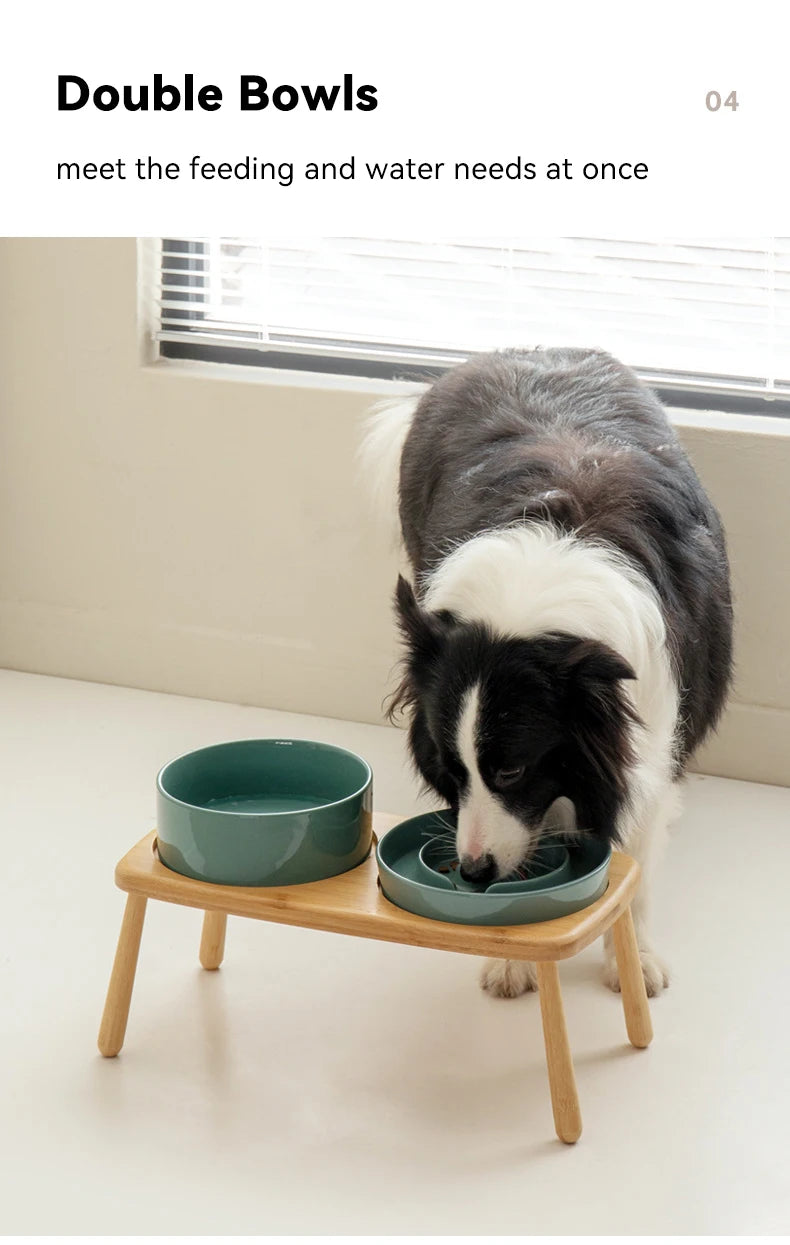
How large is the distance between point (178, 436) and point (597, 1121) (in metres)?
1.97

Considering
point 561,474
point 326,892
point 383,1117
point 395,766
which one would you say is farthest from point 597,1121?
point 395,766

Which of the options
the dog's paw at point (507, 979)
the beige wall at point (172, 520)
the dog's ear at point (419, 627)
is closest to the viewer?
the dog's ear at point (419, 627)

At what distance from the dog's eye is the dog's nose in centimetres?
10

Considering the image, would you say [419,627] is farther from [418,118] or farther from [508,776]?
[418,118]

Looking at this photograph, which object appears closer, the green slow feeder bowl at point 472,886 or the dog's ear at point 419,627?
the green slow feeder bowl at point 472,886

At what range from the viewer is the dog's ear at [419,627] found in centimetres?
Answer: 207

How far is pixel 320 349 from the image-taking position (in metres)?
3.37

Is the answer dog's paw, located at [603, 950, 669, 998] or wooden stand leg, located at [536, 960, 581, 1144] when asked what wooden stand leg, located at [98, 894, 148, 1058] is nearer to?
wooden stand leg, located at [536, 960, 581, 1144]

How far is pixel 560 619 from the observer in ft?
6.66

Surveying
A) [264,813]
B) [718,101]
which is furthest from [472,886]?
[718,101]

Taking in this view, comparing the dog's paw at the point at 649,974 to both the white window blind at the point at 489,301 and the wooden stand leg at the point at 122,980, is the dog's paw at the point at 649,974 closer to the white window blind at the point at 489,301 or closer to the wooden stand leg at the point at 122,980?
the wooden stand leg at the point at 122,980

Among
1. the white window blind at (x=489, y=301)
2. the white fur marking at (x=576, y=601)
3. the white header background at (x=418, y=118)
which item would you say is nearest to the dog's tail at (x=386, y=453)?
the white window blind at (x=489, y=301)

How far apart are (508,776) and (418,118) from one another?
1.74m

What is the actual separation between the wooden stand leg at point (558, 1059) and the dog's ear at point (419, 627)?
47 centimetres
